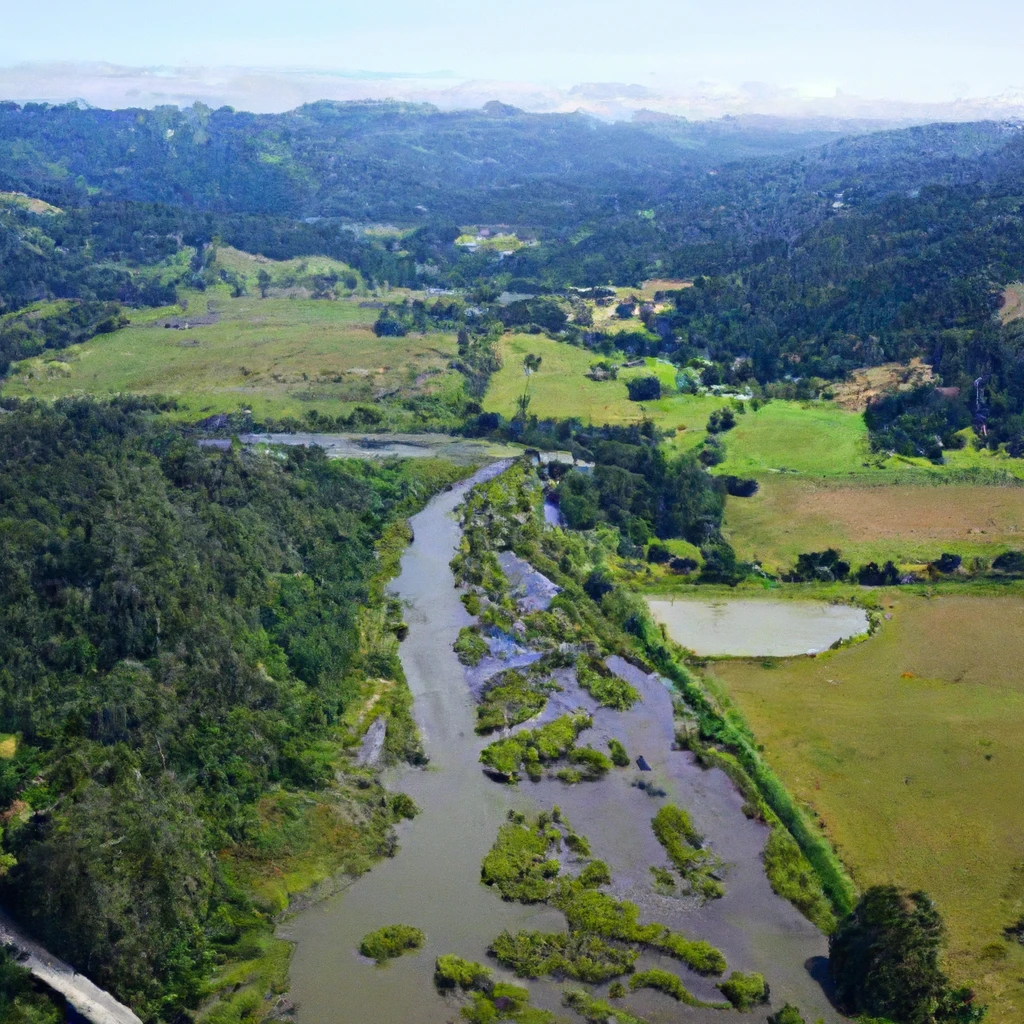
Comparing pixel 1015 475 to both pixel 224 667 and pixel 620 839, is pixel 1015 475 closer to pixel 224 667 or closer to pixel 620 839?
pixel 620 839

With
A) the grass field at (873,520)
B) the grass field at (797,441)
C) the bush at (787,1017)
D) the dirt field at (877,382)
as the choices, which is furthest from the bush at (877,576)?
the dirt field at (877,382)

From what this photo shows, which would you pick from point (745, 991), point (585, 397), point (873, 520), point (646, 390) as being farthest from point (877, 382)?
point (745, 991)

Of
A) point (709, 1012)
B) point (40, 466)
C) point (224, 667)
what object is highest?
point (40, 466)

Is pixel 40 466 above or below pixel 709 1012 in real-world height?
above

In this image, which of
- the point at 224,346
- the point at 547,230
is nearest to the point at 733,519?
the point at 224,346

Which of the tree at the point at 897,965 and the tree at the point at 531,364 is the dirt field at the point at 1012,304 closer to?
the tree at the point at 531,364

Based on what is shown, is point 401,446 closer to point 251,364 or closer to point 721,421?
point 721,421
